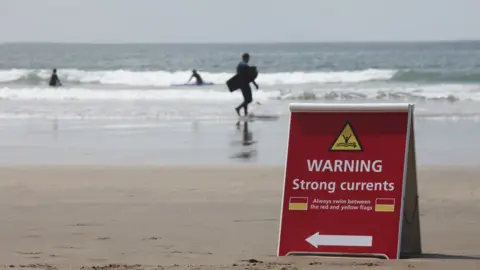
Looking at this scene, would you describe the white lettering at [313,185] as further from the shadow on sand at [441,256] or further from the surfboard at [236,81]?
the surfboard at [236,81]

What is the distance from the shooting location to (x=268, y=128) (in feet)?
53.8

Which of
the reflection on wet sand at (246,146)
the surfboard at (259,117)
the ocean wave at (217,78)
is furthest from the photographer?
the ocean wave at (217,78)

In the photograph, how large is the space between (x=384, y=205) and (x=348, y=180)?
0.27 metres

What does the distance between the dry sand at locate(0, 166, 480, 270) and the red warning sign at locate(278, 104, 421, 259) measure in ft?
0.45

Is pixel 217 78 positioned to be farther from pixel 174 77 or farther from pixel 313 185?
pixel 313 185

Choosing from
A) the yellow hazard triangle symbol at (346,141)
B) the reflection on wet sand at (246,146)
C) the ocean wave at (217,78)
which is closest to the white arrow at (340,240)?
the yellow hazard triangle symbol at (346,141)

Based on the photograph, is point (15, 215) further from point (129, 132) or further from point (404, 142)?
point (129, 132)

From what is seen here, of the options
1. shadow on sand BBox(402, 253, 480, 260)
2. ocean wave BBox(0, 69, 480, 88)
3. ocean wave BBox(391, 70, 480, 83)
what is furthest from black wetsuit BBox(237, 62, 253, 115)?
ocean wave BBox(0, 69, 480, 88)

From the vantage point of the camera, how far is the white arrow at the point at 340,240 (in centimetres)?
573

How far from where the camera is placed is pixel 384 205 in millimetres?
5719

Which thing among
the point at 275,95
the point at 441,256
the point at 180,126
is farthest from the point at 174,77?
the point at 441,256

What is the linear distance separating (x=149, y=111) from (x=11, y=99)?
331 inches

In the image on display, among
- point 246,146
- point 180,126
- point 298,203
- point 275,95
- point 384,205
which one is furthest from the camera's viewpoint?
point 275,95

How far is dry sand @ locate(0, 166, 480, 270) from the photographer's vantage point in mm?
5973
